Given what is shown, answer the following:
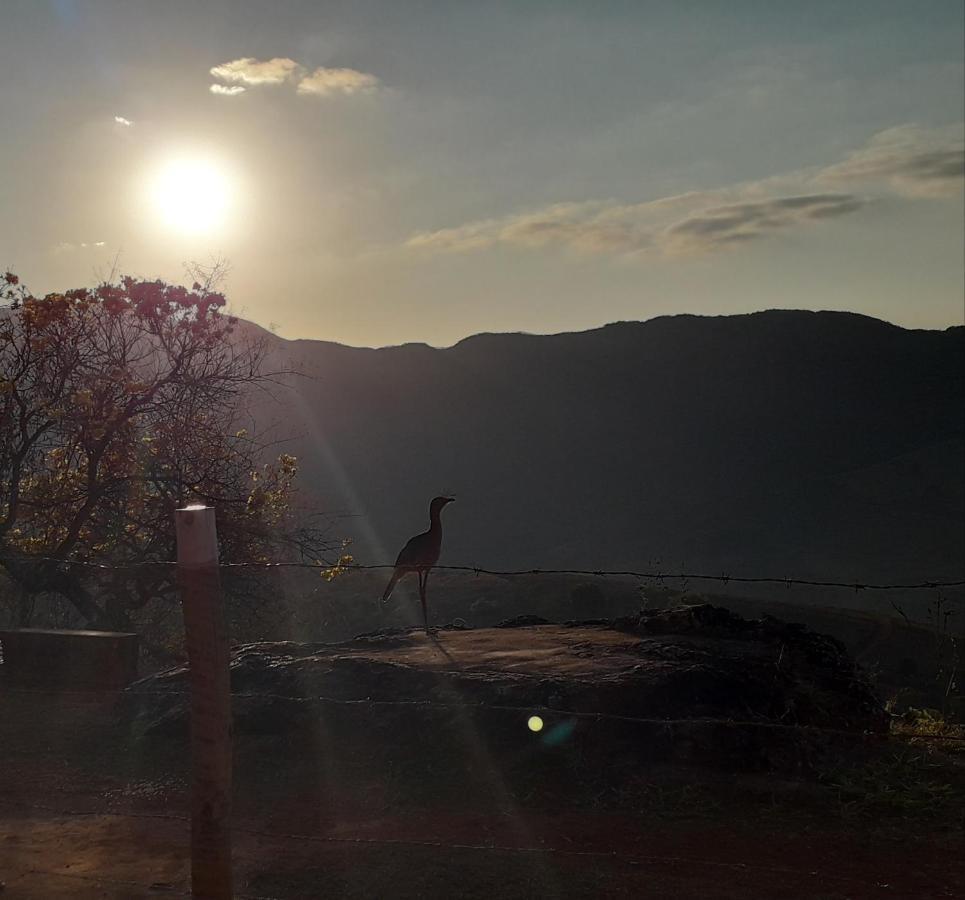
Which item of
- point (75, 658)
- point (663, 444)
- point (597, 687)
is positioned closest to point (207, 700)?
point (597, 687)

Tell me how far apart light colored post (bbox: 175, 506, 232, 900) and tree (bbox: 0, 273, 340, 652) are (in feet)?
33.0

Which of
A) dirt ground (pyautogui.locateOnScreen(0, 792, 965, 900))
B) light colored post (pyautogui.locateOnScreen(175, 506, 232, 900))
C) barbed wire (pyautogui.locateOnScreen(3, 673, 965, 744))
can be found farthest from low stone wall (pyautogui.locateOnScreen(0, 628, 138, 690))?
light colored post (pyautogui.locateOnScreen(175, 506, 232, 900))

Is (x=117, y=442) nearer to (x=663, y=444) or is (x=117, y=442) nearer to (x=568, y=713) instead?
(x=568, y=713)

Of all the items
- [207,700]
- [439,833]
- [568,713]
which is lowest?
[439,833]

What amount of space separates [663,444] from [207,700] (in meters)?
69.2

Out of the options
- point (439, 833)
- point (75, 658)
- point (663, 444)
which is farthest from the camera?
point (663, 444)

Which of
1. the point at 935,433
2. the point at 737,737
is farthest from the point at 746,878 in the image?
the point at 935,433

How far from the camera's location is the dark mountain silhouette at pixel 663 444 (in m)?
52.3

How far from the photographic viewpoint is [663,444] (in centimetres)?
7156

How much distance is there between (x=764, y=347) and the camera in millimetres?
80312

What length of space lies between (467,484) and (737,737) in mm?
64474

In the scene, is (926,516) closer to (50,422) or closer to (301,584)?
(301,584)

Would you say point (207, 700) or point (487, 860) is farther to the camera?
point (487, 860)

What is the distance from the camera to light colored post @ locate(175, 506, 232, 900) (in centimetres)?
390
